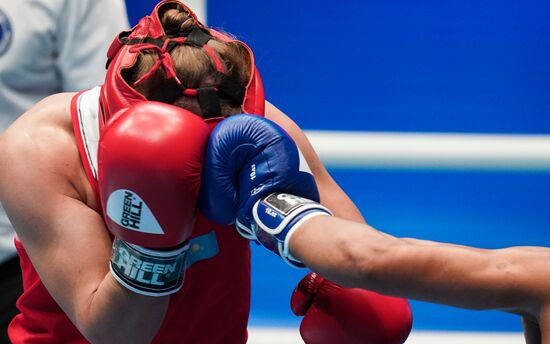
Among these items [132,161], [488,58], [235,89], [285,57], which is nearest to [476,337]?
[488,58]

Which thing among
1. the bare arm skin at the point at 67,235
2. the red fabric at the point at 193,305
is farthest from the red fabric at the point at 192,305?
the bare arm skin at the point at 67,235

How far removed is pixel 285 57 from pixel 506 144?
0.74m

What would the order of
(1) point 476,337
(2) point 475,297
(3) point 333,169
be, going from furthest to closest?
(3) point 333,169 → (1) point 476,337 → (2) point 475,297

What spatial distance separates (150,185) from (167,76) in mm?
205

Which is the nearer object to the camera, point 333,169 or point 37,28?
point 37,28

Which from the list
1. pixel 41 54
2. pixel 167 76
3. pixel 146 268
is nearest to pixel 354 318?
pixel 146 268

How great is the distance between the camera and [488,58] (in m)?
2.61

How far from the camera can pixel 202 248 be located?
1305mm

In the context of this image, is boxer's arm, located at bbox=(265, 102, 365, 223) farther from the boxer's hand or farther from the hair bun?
the boxer's hand

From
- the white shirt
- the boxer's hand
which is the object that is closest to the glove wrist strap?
the boxer's hand

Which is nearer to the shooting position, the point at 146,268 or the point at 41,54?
the point at 146,268

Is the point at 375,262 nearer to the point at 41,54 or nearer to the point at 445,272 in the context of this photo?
the point at 445,272

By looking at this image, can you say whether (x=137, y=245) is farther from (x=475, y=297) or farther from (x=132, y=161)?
(x=475, y=297)

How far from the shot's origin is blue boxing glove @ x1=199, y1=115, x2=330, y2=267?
1056 millimetres
